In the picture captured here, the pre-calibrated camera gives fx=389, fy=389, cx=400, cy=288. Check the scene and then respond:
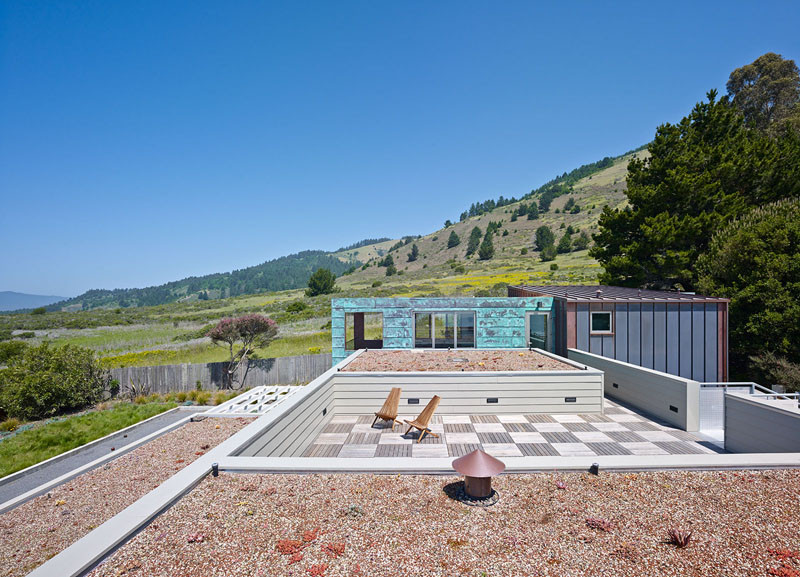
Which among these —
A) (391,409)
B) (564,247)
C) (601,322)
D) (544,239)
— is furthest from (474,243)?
(391,409)

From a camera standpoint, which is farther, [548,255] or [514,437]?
[548,255]

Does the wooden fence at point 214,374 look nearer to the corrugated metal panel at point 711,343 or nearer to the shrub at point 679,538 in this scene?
the corrugated metal panel at point 711,343

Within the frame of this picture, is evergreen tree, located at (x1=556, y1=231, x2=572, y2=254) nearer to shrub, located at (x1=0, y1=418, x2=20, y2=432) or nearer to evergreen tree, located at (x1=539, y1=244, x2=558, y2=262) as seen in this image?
evergreen tree, located at (x1=539, y1=244, x2=558, y2=262)

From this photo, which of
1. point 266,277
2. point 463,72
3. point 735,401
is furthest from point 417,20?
point 266,277

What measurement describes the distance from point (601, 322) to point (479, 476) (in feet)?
31.6

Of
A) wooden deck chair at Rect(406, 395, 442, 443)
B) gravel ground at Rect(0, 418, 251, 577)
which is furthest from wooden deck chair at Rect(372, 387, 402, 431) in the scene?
gravel ground at Rect(0, 418, 251, 577)

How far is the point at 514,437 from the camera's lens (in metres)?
6.91

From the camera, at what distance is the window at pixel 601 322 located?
1152cm

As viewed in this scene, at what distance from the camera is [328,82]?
18.6 meters

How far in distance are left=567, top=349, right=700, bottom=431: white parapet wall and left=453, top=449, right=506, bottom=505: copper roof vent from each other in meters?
5.48

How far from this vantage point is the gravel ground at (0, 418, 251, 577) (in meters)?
4.66

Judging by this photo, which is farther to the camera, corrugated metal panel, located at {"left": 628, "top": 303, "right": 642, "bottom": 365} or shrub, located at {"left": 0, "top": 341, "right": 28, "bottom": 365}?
shrub, located at {"left": 0, "top": 341, "right": 28, "bottom": 365}

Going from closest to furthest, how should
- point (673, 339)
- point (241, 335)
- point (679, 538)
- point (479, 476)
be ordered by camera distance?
point (679, 538) < point (479, 476) < point (673, 339) < point (241, 335)

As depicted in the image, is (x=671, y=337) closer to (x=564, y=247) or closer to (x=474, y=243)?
(x=564, y=247)
